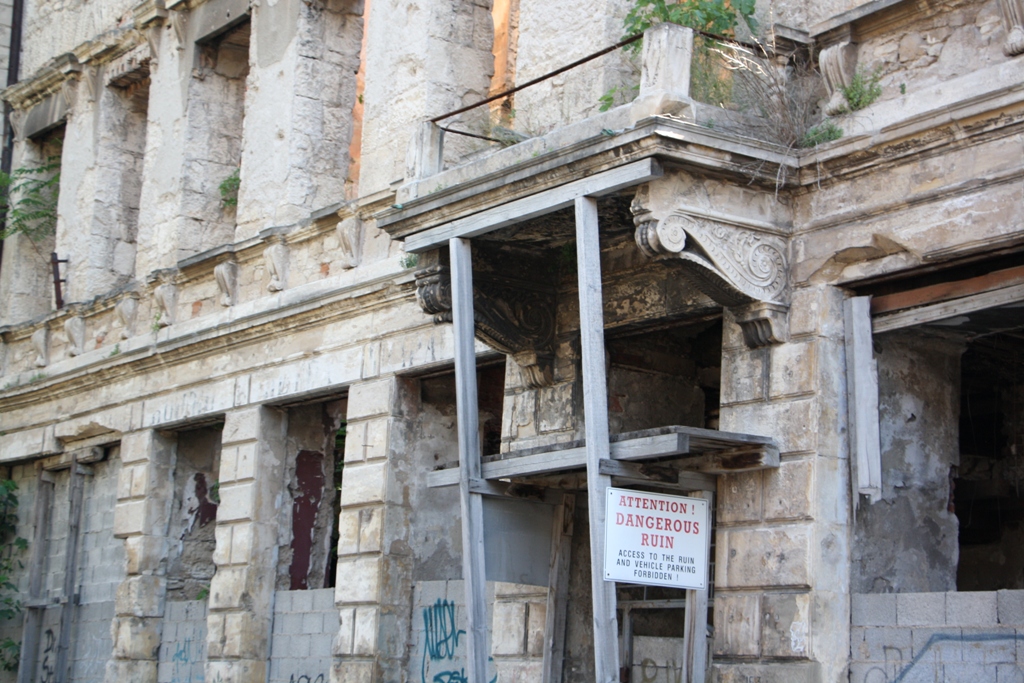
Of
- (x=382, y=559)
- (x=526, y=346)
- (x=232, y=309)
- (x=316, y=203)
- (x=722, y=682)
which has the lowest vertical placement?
(x=722, y=682)

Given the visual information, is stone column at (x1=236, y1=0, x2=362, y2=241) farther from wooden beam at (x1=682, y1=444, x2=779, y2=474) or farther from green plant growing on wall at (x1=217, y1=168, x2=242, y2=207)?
wooden beam at (x1=682, y1=444, x2=779, y2=474)

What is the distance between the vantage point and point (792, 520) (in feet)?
25.9

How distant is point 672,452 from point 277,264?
A: 19.5 feet

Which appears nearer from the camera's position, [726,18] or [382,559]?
[726,18]

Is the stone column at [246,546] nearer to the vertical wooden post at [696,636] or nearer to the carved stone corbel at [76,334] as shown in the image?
the carved stone corbel at [76,334]

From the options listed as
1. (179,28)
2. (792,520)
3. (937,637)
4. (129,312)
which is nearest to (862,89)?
(792,520)

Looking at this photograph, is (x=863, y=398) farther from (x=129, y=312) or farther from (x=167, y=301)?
(x=129, y=312)

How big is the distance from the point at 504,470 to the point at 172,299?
662 cm

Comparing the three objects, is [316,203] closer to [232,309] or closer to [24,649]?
[232,309]

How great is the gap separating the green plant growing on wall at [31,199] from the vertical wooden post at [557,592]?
10.5 metres

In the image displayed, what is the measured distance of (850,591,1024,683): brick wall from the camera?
716cm

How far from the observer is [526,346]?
9703mm

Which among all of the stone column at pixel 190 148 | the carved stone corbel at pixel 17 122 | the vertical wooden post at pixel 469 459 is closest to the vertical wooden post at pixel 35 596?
the stone column at pixel 190 148

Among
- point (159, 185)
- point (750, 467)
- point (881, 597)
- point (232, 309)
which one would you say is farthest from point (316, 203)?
point (881, 597)
